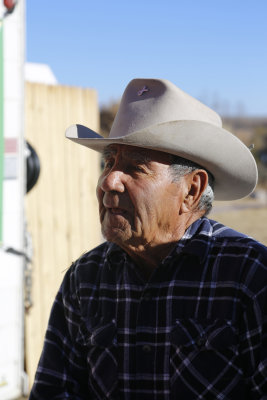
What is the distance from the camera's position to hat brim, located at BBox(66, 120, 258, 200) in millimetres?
1818

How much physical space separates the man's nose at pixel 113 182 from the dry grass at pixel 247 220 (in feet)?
29.3

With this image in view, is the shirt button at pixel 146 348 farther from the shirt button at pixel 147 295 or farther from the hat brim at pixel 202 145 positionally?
the hat brim at pixel 202 145

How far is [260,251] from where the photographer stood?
5.87 ft

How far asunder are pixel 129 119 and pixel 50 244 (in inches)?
119

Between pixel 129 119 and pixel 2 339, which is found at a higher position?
pixel 129 119

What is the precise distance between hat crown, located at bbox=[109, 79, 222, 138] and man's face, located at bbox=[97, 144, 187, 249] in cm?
10

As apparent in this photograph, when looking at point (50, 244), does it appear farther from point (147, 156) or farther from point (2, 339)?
point (147, 156)

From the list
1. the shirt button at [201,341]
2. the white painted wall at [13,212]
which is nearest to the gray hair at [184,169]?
the shirt button at [201,341]

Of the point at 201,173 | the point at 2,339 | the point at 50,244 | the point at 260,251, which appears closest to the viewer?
the point at 260,251

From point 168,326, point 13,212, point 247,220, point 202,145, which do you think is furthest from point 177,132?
point 247,220

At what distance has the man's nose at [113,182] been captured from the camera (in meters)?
1.84

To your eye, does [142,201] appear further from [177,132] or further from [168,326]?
[168,326]

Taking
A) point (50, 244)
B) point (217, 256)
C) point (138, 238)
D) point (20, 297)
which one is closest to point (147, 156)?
point (138, 238)

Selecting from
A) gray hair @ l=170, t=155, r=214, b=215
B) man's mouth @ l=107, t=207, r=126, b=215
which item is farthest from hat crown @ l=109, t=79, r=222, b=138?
man's mouth @ l=107, t=207, r=126, b=215
